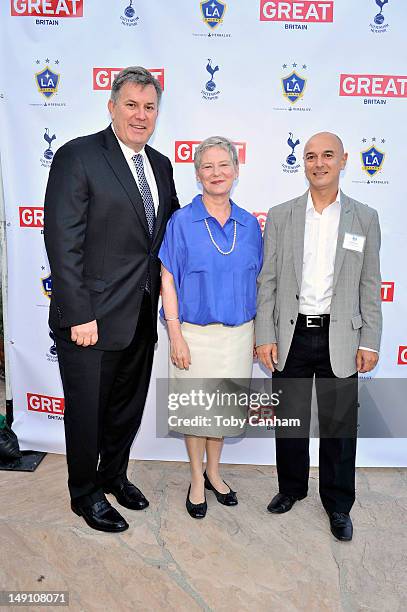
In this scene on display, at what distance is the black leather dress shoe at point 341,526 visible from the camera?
256cm

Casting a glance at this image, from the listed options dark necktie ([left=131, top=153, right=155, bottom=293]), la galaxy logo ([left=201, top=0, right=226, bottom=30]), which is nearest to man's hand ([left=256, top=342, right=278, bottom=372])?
dark necktie ([left=131, top=153, right=155, bottom=293])

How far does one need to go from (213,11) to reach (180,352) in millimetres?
1900

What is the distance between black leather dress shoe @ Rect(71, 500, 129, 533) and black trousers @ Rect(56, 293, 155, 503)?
4 centimetres

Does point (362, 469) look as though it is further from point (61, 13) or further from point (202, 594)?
point (61, 13)

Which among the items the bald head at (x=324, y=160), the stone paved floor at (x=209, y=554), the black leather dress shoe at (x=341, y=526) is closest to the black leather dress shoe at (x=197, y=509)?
the stone paved floor at (x=209, y=554)

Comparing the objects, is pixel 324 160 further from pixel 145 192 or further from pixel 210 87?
pixel 210 87

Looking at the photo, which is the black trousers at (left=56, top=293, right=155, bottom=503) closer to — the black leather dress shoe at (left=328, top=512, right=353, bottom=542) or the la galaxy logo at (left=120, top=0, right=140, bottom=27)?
the black leather dress shoe at (left=328, top=512, right=353, bottom=542)

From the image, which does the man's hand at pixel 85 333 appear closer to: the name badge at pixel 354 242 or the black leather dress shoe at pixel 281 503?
the name badge at pixel 354 242

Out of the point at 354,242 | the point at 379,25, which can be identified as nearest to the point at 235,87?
the point at 379,25

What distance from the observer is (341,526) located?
102 inches

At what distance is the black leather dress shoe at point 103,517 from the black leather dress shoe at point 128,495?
0.14 meters

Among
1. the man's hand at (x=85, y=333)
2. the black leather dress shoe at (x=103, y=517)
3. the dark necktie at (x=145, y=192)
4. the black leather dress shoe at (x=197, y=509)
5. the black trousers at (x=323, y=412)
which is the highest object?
the dark necktie at (x=145, y=192)

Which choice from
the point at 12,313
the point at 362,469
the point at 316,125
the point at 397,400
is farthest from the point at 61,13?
the point at 362,469

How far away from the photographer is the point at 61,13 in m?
2.99
